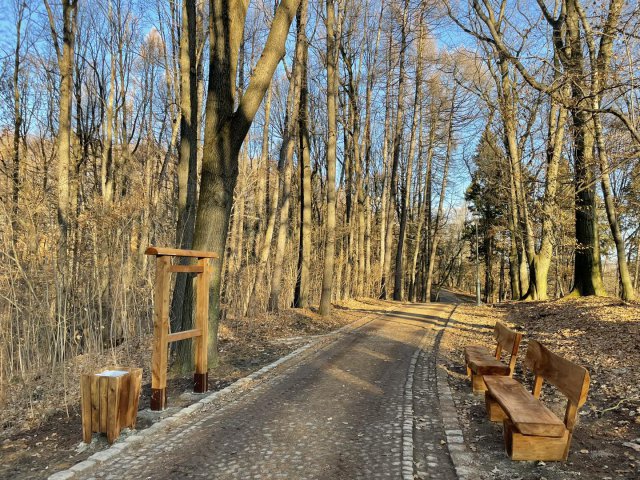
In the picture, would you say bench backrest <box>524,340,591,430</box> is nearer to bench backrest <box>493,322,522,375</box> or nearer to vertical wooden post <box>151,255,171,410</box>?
bench backrest <box>493,322,522,375</box>

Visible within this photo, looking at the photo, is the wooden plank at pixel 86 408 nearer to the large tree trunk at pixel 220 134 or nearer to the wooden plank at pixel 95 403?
the wooden plank at pixel 95 403

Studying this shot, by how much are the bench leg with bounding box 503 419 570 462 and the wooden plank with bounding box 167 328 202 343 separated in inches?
132

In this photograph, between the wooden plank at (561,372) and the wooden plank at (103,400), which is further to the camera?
the wooden plank at (103,400)

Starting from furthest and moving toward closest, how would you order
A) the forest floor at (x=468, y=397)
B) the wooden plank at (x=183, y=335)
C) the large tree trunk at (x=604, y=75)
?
the large tree trunk at (x=604, y=75) → the wooden plank at (x=183, y=335) → the forest floor at (x=468, y=397)

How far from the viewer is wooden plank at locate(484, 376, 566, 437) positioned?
3.45m

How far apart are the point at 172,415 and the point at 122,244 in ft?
12.0

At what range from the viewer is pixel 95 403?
13.4 ft

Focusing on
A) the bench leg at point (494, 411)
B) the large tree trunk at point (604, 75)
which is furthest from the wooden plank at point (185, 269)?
the large tree trunk at point (604, 75)

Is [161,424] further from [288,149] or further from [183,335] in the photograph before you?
[288,149]

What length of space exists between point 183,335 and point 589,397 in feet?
15.0

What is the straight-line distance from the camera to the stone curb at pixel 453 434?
3.59 m

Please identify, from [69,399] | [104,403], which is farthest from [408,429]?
[69,399]

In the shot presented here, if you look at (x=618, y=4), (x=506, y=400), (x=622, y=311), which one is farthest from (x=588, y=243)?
(x=506, y=400)

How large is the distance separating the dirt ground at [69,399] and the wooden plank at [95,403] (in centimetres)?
14
